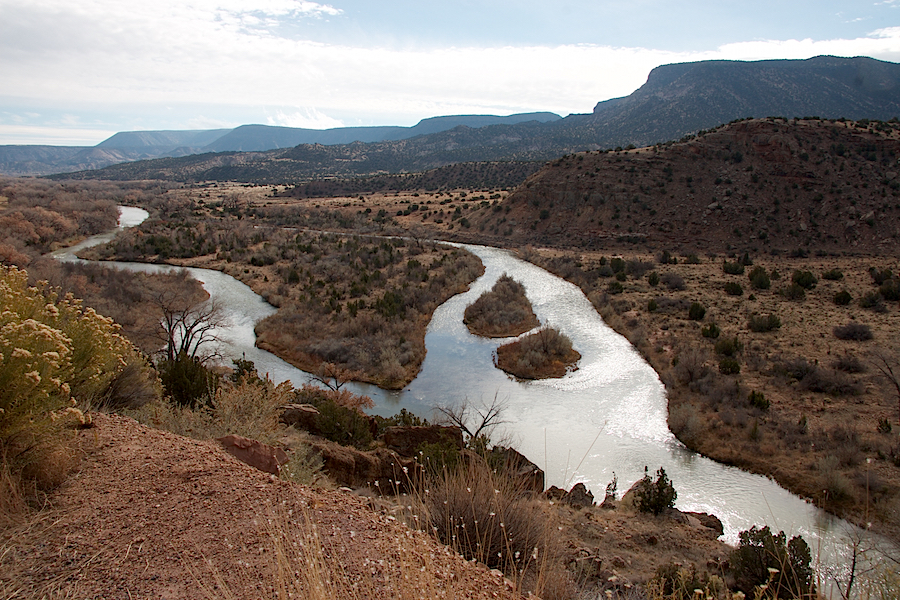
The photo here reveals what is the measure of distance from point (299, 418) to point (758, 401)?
14.8 metres

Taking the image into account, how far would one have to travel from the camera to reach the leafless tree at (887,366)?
51.5 feet

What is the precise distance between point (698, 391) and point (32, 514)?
18.8 meters

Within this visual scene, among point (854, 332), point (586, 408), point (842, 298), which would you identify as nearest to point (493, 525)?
point (586, 408)

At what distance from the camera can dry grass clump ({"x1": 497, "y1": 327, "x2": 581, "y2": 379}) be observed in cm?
2064

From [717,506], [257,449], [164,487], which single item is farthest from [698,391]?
[164,487]

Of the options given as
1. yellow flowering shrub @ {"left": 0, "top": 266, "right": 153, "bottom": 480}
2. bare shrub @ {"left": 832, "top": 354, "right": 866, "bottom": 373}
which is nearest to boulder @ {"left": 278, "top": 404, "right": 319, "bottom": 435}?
yellow flowering shrub @ {"left": 0, "top": 266, "right": 153, "bottom": 480}

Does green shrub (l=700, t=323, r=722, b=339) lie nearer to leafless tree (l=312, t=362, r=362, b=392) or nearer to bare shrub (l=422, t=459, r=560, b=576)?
leafless tree (l=312, t=362, r=362, b=392)

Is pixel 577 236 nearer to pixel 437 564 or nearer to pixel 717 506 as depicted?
pixel 717 506

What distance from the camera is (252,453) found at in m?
5.25

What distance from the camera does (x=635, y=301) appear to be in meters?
28.2

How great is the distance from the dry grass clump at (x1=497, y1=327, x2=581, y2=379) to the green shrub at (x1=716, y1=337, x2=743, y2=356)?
573cm

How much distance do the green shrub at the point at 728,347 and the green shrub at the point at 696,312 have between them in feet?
13.2

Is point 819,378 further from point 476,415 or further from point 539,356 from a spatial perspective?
point 476,415

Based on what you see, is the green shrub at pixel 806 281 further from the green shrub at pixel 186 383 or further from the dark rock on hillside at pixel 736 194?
the green shrub at pixel 186 383
